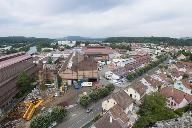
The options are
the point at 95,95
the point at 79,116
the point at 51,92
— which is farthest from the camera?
the point at 51,92

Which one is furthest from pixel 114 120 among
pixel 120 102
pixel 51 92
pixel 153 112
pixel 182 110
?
pixel 51 92

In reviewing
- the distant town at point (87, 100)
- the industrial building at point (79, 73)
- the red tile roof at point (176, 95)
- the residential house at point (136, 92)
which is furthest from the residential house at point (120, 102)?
the industrial building at point (79, 73)

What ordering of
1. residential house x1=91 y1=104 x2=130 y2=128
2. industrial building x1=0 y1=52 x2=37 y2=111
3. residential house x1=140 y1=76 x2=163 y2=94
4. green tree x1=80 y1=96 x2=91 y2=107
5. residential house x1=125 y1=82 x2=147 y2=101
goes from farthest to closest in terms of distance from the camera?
residential house x1=140 y1=76 x2=163 y2=94, residential house x1=125 y1=82 x2=147 y2=101, industrial building x1=0 y1=52 x2=37 y2=111, green tree x1=80 y1=96 x2=91 y2=107, residential house x1=91 y1=104 x2=130 y2=128

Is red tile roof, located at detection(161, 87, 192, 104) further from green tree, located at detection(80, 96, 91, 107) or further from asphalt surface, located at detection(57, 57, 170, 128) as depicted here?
green tree, located at detection(80, 96, 91, 107)

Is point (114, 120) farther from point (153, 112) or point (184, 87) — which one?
point (184, 87)

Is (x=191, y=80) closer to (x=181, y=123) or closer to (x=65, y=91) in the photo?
(x=181, y=123)

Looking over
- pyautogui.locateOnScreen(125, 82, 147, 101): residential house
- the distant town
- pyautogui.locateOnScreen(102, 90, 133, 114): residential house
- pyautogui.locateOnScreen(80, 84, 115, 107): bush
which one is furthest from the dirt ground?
pyautogui.locateOnScreen(125, 82, 147, 101): residential house

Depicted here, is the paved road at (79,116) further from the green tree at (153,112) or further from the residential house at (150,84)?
the residential house at (150,84)

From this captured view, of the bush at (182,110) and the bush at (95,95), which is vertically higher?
the bush at (95,95)

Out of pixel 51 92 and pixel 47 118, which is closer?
pixel 47 118
